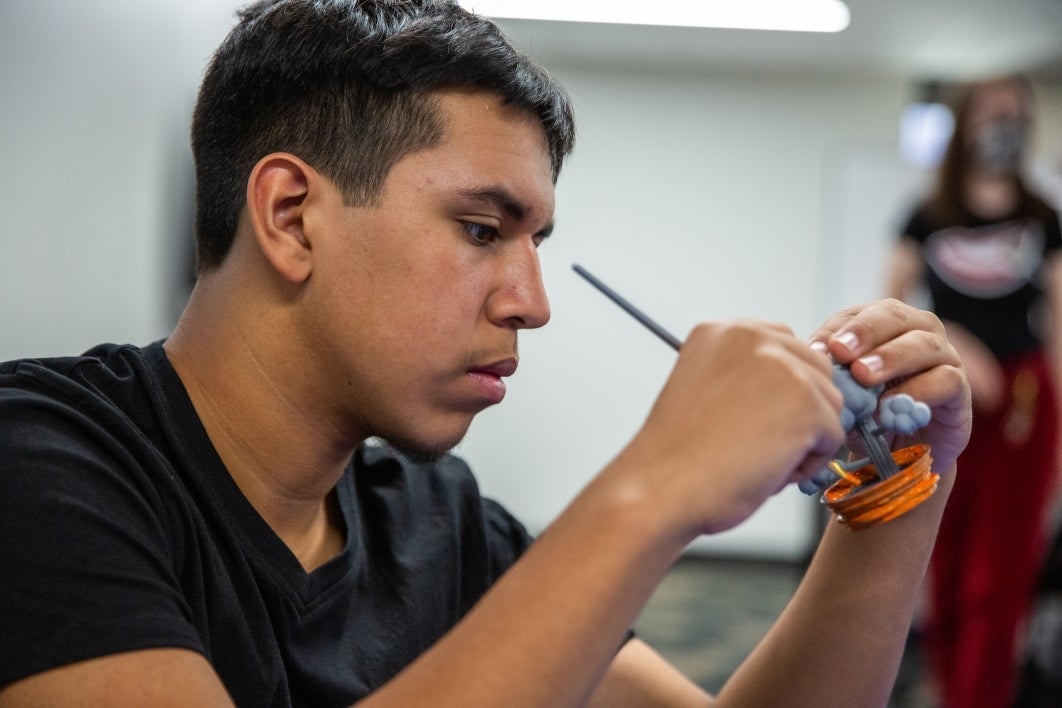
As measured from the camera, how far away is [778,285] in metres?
5.60

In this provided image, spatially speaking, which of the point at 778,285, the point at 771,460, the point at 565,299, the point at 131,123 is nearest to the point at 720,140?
the point at 778,285

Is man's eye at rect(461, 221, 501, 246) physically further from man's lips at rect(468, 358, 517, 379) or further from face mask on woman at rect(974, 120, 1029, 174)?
face mask on woman at rect(974, 120, 1029, 174)

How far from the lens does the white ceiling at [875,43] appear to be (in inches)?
183

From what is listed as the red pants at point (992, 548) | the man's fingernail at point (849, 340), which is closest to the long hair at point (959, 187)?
the red pants at point (992, 548)

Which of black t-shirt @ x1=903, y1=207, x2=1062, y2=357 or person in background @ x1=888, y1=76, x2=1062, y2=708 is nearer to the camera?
person in background @ x1=888, y1=76, x2=1062, y2=708

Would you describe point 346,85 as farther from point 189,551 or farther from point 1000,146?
point 1000,146

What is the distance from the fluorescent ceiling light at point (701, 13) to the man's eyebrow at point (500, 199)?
3570mm

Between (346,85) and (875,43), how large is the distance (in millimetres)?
4577

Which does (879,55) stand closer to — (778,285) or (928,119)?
(928,119)

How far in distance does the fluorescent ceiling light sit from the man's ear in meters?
3.53

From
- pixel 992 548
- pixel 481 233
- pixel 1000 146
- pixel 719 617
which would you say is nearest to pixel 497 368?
pixel 481 233

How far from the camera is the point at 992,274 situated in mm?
3062

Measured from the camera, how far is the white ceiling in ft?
15.3

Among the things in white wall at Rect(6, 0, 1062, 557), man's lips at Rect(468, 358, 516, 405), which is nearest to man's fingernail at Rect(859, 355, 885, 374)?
man's lips at Rect(468, 358, 516, 405)
